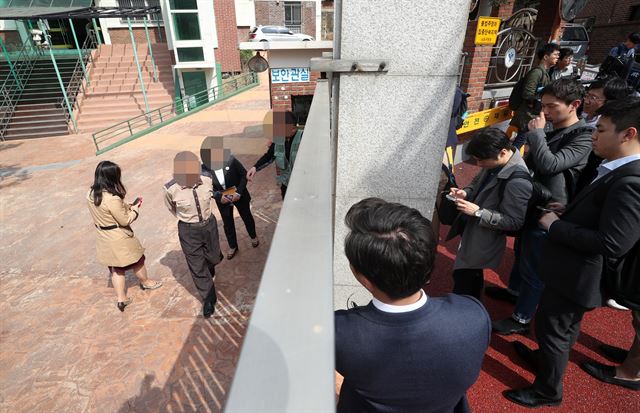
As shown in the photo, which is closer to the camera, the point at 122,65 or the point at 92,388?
the point at 92,388

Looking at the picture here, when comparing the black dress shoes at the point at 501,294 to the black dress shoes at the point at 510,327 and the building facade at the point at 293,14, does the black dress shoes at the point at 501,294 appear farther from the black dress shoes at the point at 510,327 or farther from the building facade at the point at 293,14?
the building facade at the point at 293,14

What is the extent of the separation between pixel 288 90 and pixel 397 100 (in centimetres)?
466

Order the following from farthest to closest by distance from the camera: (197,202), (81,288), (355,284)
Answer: (81,288) → (197,202) → (355,284)

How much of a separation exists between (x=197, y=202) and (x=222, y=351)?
1.53m

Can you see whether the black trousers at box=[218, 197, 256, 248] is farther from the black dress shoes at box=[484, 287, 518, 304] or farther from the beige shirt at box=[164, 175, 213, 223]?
the black dress shoes at box=[484, 287, 518, 304]

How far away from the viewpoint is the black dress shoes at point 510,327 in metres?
2.96

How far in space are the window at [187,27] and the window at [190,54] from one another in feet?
1.88

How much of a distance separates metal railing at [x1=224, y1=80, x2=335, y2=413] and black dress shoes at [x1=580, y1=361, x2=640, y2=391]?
292 cm

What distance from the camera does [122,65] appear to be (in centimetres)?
1916

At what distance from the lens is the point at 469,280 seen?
2717mm

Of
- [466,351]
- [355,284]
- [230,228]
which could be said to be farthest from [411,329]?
[230,228]

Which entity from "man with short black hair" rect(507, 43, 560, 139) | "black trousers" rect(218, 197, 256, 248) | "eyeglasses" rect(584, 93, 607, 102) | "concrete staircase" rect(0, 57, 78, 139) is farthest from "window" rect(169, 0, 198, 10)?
"eyeglasses" rect(584, 93, 607, 102)

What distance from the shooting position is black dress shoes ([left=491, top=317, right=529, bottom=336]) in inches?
117

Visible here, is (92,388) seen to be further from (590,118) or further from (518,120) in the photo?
(518,120)
